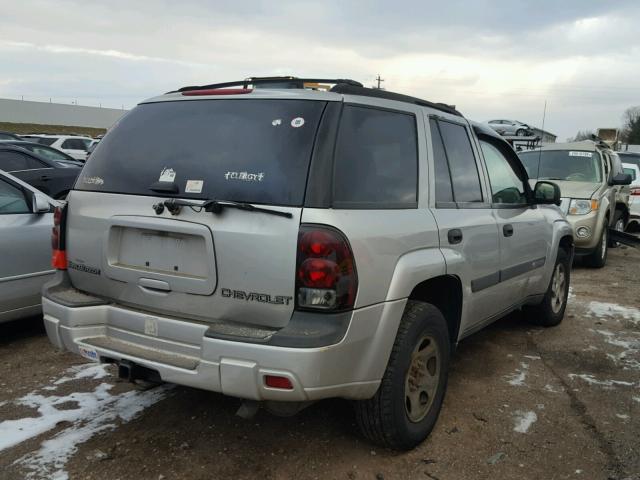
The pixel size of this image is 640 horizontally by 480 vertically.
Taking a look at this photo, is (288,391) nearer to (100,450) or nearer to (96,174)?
(100,450)

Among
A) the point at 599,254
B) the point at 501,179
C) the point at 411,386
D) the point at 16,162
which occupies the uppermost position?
the point at 501,179

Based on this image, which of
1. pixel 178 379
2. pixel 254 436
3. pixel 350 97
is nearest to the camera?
pixel 178 379

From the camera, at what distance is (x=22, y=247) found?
470 cm

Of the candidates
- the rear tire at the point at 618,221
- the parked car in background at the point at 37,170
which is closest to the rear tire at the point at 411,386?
the parked car in background at the point at 37,170

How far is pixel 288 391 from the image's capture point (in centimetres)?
246

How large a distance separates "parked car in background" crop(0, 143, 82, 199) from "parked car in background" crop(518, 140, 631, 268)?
6930 millimetres

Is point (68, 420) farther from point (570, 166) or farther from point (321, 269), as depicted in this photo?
point (570, 166)

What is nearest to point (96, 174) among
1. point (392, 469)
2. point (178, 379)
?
point (178, 379)

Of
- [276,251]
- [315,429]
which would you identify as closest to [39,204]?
[315,429]

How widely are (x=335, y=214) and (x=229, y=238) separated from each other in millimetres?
483

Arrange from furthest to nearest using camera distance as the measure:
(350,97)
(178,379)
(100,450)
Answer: (100,450), (350,97), (178,379)

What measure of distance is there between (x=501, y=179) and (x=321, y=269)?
7.90ft

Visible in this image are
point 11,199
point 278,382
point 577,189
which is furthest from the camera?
point 577,189

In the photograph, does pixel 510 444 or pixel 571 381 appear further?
pixel 571 381
